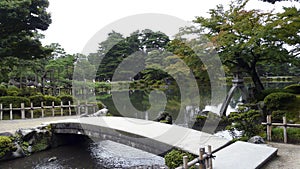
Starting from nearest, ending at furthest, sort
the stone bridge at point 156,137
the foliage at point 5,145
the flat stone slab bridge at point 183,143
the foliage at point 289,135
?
the flat stone slab bridge at point 183,143 < the stone bridge at point 156,137 < the foliage at point 289,135 < the foliage at point 5,145

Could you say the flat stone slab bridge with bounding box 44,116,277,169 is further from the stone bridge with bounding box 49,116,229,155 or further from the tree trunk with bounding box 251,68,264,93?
the tree trunk with bounding box 251,68,264,93

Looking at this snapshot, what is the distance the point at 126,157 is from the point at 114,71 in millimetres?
21185

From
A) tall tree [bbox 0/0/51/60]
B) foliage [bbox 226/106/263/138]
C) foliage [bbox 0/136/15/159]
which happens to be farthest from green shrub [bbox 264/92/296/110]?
tall tree [bbox 0/0/51/60]

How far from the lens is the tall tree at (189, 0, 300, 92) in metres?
9.86

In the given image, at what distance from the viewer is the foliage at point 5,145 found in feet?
22.2

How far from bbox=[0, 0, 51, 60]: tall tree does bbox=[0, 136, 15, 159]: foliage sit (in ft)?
14.3

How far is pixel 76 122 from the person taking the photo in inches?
315

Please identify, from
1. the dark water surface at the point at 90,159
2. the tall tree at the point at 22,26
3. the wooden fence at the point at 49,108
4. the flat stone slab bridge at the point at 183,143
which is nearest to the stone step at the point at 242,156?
the flat stone slab bridge at the point at 183,143

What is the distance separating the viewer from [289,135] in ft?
20.9

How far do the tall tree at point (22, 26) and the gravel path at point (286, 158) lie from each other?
30.1ft

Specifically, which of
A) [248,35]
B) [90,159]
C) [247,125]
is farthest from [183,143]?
[248,35]

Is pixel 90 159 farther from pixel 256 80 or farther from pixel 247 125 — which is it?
pixel 256 80

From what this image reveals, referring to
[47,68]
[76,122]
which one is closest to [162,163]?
[76,122]

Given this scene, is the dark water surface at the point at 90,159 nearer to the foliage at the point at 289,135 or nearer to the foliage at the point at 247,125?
the foliage at the point at 247,125
